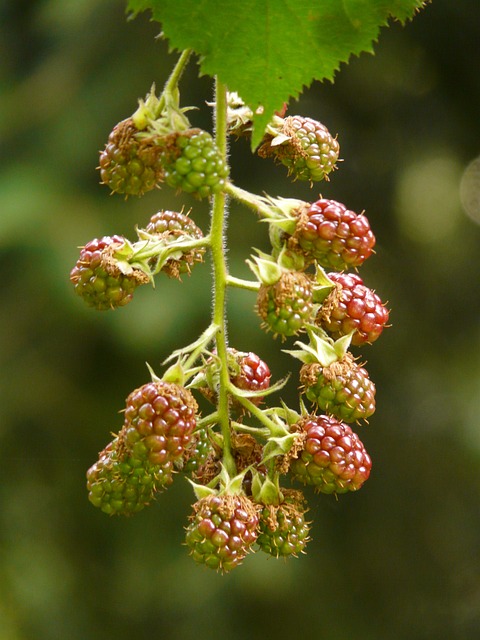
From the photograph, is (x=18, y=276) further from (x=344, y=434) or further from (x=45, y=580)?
(x=344, y=434)

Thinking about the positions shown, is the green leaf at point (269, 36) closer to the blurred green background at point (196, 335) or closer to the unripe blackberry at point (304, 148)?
the unripe blackberry at point (304, 148)

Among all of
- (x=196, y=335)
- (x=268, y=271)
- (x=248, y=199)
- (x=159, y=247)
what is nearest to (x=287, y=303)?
(x=268, y=271)

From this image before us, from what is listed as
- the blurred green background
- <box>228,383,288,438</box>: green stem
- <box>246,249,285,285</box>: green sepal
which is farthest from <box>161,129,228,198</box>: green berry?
the blurred green background

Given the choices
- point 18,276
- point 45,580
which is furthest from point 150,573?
point 18,276

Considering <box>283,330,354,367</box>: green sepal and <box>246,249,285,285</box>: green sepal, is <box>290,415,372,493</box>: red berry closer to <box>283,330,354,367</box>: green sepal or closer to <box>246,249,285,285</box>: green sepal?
<box>283,330,354,367</box>: green sepal

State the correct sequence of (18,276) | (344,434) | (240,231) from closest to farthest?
1. (344,434)
2. (18,276)
3. (240,231)

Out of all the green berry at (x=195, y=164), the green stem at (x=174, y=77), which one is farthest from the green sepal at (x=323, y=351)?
the green stem at (x=174, y=77)
